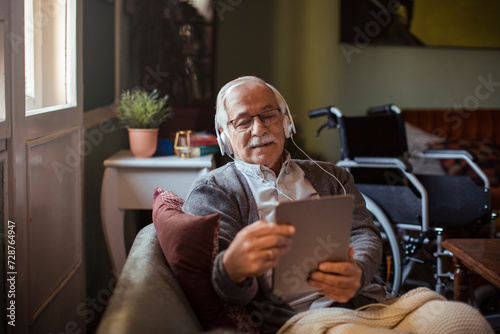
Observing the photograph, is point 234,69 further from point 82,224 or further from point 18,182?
point 18,182

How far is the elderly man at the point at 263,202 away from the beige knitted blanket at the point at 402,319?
0.18 ft

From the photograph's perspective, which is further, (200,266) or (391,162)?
(391,162)

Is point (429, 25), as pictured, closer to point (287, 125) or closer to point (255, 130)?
point (287, 125)

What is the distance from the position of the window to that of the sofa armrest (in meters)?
0.76

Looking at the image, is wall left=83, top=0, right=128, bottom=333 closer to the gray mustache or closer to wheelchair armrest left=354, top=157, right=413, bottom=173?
the gray mustache

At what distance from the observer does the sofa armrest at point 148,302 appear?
95 centimetres

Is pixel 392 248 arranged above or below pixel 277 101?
below

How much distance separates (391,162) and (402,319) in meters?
1.36

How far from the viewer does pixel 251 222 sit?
1516mm

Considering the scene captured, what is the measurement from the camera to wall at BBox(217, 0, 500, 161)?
4043 mm

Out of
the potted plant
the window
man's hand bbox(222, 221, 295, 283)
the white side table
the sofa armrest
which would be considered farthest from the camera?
the potted plant

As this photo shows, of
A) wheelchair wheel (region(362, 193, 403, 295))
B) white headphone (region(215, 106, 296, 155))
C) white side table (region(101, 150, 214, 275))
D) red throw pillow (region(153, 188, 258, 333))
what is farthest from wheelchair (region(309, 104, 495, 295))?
red throw pillow (region(153, 188, 258, 333))

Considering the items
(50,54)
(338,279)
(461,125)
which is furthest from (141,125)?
(461,125)

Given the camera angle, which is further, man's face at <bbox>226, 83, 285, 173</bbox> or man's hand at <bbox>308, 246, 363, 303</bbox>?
man's face at <bbox>226, 83, 285, 173</bbox>
